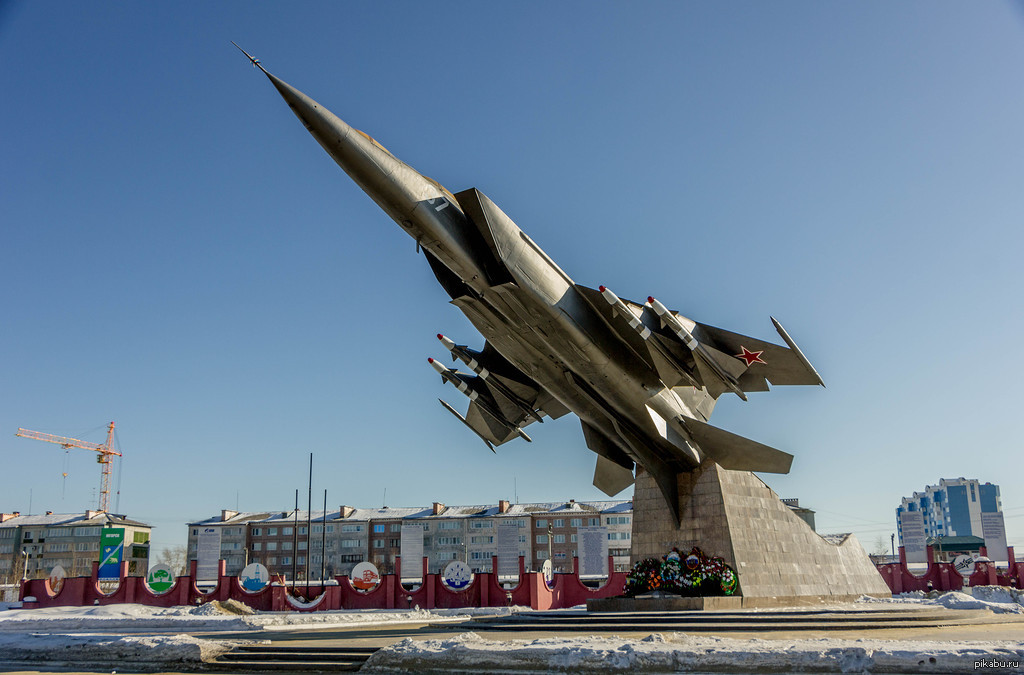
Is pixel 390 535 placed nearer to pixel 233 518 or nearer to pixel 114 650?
pixel 233 518

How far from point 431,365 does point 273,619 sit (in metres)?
7.38

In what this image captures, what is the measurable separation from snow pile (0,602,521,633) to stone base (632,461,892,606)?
16.8ft

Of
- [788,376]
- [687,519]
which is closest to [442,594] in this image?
[687,519]

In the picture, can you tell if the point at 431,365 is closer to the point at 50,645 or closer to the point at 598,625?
the point at 598,625

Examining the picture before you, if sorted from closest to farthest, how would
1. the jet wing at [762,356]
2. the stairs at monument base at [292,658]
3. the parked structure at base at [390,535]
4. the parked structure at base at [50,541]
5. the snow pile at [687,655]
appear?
the snow pile at [687,655] < the stairs at monument base at [292,658] < the jet wing at [762,356] < the parked structure at base at [390,535] < the parked structure at base at [50,541]

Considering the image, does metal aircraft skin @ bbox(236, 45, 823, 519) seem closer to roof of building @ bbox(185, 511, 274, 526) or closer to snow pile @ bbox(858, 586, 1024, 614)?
snow pile @ bbox(858, 586, 1024, 614)

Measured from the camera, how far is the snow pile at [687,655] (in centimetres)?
853

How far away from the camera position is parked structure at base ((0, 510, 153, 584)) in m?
72.1

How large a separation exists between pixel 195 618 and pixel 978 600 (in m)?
18.4

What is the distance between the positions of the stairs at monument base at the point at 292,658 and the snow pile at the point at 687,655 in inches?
21.4

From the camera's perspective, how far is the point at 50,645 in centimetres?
1348

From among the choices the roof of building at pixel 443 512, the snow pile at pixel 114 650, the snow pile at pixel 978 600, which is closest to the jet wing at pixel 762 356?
the snow pile at pixel 978 600

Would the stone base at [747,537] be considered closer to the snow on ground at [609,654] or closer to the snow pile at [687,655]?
the snow on ground at [609,654]

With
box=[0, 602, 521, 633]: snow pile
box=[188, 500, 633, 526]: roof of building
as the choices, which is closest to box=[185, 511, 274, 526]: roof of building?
box=[188, 500, 633, 526]: roof of building
